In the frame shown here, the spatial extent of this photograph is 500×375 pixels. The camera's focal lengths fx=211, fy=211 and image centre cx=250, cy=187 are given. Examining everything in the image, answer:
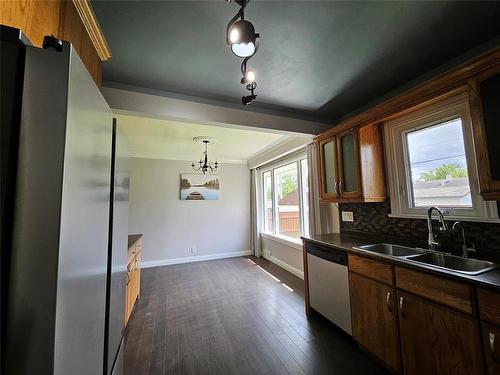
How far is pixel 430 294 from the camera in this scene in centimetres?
136

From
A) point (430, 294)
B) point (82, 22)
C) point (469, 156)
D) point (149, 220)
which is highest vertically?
point (82, 22)

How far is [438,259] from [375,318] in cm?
70

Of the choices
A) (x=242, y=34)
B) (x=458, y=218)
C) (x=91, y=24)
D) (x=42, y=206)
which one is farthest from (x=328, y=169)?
(x=42, y=206)

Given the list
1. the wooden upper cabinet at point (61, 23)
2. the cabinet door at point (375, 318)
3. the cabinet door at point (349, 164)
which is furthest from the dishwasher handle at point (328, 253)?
the wooden upper cabinet at point (61, 23)

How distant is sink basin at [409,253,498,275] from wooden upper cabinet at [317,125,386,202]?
2.23 feet

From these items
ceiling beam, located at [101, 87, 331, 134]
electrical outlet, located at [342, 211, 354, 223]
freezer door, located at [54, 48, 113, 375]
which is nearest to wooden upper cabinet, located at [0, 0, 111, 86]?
freezer door, located at [54, 48, 113, 375]

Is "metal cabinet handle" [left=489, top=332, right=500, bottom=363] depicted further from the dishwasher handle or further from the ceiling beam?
the ceiling beam

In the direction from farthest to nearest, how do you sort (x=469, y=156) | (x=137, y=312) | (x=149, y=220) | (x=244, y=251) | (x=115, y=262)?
(x=244, y=251) < (x=149, y=220) < (x=137, y=312) < (x=469, y=156) < (x=115, y=262)

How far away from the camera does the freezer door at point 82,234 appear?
0.48 metres

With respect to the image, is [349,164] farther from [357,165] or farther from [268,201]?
[268,201]

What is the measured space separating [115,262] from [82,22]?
1.18m

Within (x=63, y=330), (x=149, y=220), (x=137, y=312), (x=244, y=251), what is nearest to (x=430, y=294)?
(x=63, y=330)

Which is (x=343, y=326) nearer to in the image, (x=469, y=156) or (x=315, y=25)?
(x=469, y=156)

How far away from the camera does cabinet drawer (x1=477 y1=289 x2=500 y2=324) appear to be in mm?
1088
